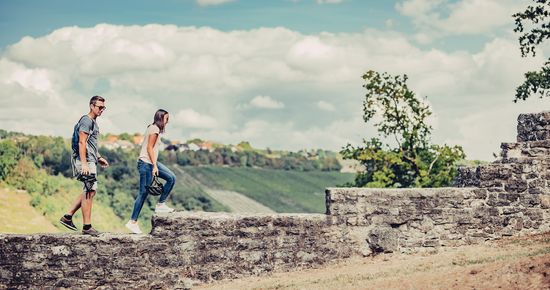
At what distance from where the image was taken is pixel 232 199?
45406 millimetres

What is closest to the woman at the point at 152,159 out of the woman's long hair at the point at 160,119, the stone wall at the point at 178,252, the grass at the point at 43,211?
the woman's long hair at the point at 160,119

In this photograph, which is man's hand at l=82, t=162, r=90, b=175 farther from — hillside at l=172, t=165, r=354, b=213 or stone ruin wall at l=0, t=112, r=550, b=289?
hillside at l=172, t=165, r=354, b=213

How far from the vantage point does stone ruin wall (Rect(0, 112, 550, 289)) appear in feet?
37.8

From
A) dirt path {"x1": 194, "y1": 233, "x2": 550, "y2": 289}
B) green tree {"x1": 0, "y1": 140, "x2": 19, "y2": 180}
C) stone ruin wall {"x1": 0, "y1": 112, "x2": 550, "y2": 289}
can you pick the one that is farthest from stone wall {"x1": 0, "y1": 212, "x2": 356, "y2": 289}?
green tree {"x1": 0, "y1": 140, "x2": 19, "y2": 180}

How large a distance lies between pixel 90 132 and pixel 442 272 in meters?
5.38

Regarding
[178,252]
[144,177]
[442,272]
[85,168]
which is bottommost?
[442,272]

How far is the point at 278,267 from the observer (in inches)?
479

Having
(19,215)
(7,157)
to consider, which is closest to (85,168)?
(19,215)

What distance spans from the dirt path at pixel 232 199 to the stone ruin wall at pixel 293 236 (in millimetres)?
29345

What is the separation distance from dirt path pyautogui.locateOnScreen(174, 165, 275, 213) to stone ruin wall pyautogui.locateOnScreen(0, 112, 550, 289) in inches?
1155

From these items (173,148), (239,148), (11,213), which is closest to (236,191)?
(173,148)

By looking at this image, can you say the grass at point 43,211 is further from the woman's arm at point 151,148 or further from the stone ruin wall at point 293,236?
the woman's arm at point 151,148

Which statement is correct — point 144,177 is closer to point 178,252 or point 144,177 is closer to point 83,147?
point 83,147

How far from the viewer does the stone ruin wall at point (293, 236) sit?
37.8 ft
